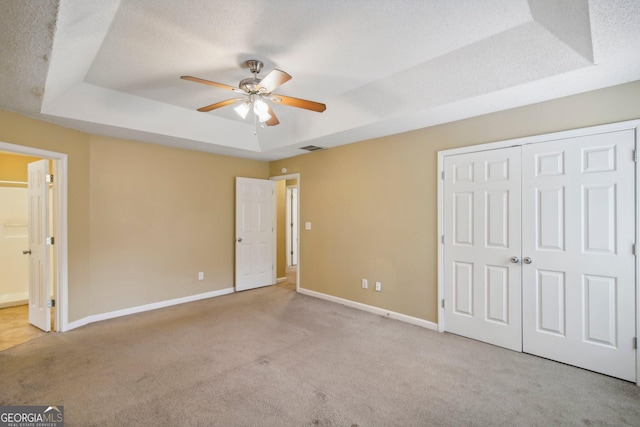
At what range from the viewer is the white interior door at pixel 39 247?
11.2ft

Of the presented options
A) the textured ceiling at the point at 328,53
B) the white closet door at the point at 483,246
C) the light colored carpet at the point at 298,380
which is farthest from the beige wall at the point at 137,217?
the white closet door at the point at 483,246

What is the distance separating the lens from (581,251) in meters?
2.59

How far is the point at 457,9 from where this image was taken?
196cm

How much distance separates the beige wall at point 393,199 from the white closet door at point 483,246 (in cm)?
19

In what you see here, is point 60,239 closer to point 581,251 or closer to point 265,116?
point 265,116

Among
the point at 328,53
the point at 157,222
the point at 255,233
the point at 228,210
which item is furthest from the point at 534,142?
the point at 157,222

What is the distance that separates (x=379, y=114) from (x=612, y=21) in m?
1.90

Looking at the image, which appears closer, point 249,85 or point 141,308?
point 249,85

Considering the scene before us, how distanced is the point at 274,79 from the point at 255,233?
3.60 metres

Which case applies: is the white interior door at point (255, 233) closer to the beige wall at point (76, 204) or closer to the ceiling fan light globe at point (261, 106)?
the beige wall at point (76, 204)

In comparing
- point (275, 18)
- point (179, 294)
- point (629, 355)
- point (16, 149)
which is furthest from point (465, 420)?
point (16, 149)

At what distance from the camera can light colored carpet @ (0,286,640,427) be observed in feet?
6.52

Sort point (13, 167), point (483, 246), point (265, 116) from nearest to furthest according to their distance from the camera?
point (265, 116)
point (483, 246)
point (13, 167)

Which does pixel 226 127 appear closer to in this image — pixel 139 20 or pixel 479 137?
pixel 139 20
